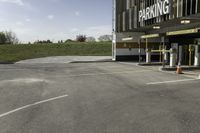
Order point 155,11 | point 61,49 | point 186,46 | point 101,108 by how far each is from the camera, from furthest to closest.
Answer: point 61,49 → point 186,46 → point 155,11 → point 101,108

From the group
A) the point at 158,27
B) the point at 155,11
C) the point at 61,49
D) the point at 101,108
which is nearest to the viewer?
the point at 101,108

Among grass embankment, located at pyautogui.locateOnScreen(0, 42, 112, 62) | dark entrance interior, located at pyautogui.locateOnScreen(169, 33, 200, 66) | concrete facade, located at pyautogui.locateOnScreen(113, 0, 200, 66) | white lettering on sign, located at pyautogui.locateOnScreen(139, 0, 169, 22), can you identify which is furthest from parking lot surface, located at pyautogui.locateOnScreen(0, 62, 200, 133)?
grass embankment, located at pyautogui.locateOnScreen(0, 42, 112, 62)

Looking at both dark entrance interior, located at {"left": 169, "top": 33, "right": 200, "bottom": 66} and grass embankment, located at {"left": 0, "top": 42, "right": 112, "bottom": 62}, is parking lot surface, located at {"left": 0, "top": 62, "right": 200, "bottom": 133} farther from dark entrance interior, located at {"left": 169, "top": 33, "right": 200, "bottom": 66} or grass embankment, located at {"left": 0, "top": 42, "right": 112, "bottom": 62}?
grass embankment, located at {"left": 0, "top": 42, "right": 112, "bottom": 62}

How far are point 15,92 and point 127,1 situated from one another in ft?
64.6

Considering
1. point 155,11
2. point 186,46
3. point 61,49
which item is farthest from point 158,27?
point 61,49

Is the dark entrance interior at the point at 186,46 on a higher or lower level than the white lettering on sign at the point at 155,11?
lower

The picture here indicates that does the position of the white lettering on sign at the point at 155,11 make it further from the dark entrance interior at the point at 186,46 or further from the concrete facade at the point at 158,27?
the dark entrance interior at the point at 186,46

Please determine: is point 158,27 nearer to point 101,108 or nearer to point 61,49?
point 101,108

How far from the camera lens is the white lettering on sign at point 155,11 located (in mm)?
19891

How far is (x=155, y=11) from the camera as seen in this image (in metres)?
21.7

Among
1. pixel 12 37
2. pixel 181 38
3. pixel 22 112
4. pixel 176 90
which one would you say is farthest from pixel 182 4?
pixel 12 37

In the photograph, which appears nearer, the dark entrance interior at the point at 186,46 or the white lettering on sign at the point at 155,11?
the white lettering on sign at the point at 155,11

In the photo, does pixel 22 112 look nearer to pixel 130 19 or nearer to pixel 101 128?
pixel 101 128

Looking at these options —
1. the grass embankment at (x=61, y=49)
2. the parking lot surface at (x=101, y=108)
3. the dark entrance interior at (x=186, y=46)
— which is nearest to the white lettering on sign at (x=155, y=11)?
the dark entrance interior at (x=186, y=46)
